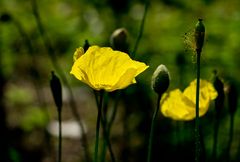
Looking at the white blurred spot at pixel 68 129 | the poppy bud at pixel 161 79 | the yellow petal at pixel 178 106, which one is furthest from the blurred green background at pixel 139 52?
the poppy bud at pixel 161 79

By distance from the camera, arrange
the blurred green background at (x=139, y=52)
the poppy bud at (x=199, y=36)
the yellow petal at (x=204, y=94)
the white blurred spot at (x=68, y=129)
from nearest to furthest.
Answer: the poppy bud at (x=199, y=36) < the yellow petal at (x=204, y=94) < the blurred green background at (x=139, y=52) < the white blurred spot at (x=68, y=129)

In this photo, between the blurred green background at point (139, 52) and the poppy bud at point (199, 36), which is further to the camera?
the blurred green background at point (139, 52)

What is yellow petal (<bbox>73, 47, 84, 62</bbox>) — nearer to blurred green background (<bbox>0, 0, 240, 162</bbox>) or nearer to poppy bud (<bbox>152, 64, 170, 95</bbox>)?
poppy bud (<bbox>152, 64, 170, 95</bbox>)

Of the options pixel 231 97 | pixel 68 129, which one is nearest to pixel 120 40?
pixel 231 97

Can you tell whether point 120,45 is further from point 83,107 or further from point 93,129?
point 83,107

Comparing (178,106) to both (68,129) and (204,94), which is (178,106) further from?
(68,129)

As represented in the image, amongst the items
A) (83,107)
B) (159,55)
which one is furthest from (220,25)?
(83,107)

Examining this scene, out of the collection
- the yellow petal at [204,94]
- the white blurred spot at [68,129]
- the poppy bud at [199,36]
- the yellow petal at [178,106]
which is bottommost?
the white blurred spot at [68,129]

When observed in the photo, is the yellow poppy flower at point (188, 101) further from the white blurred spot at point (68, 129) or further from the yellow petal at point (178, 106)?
the white blurred spot at point (68, 129)
